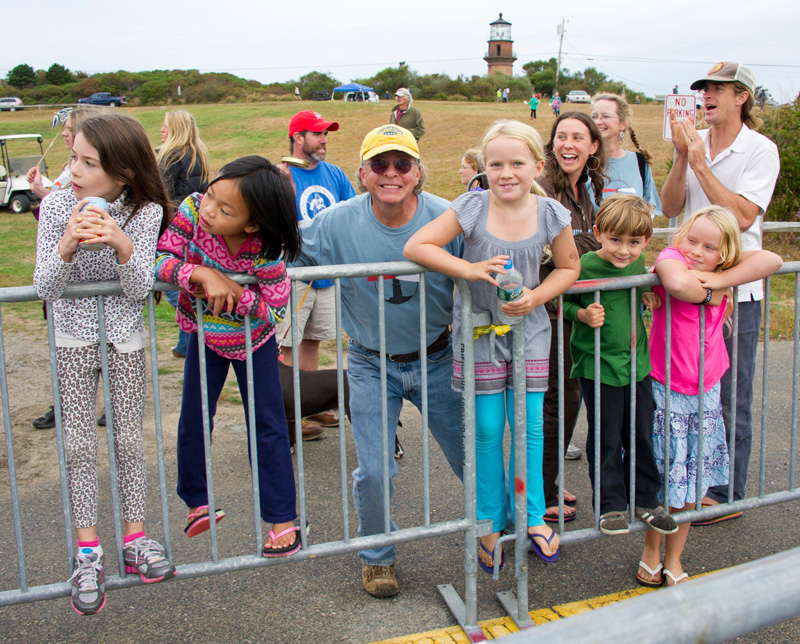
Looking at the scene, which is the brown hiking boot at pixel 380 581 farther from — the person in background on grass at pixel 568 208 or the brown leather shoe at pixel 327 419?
the brown leather shoe at pixel 327 419

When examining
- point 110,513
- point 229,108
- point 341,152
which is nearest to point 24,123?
point 229,108

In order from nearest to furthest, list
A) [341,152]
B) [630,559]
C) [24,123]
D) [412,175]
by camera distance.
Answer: [412,175] < [630,559] < [341,152] < [24,123]

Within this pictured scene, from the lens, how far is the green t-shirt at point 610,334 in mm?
3350

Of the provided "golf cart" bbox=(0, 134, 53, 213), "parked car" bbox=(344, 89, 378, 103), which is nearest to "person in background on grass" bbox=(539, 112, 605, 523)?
"golf cart" bbox=(0, 134, 53, 213)

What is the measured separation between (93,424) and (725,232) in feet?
9.25

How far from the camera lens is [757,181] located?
12.9 feet

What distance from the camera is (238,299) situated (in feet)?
9.30

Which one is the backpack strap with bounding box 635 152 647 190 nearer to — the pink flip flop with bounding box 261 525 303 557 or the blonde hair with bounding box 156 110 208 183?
the blonde hair with bounding box 156 110 208 183

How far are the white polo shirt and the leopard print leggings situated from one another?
300 centimetres

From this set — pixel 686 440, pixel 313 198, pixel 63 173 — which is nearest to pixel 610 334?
pixel 686 440

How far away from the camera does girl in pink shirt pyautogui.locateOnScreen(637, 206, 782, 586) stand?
3342 mm

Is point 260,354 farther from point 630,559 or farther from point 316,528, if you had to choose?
point 630,559

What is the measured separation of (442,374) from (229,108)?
4107 centimetres

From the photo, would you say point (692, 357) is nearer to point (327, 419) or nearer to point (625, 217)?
point (625, 217)
